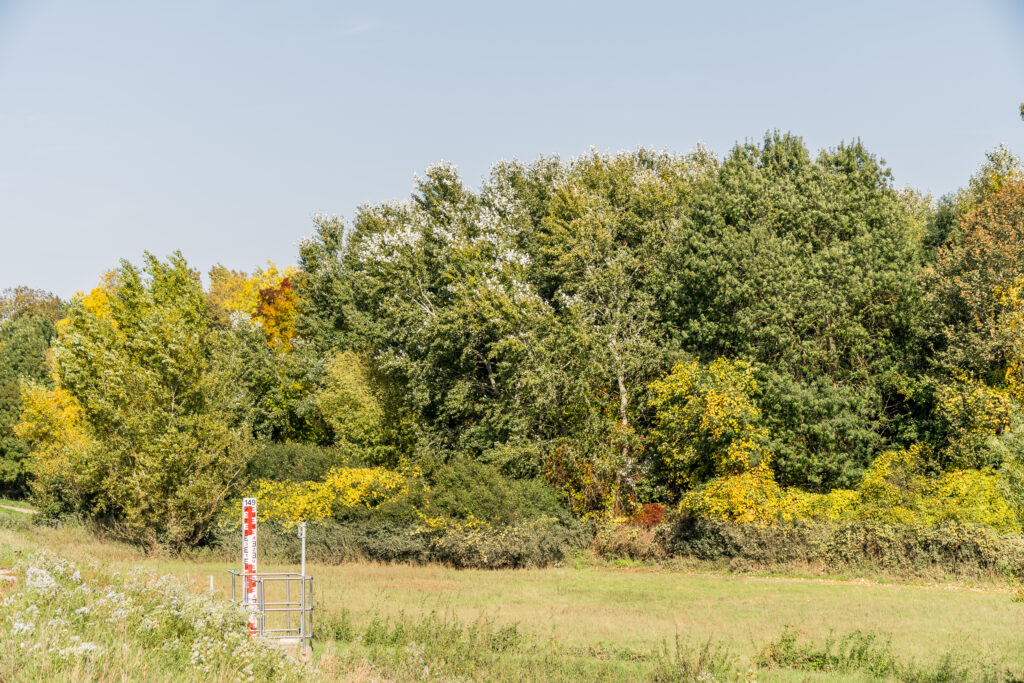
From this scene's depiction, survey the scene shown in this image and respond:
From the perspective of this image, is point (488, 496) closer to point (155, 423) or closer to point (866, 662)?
point (155, 423)

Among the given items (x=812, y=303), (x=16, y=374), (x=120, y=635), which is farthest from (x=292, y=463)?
(x=16, y=374)

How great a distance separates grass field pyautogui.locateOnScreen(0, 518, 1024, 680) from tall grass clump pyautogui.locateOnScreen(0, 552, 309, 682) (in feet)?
7.37

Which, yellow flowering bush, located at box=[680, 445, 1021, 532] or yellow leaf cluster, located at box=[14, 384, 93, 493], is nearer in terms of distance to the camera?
yellow flowering bush, located at box=[680, 445, 1021, 532]

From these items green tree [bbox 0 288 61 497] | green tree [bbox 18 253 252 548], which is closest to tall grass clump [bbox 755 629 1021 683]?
green tree [bbox 18 253 252 548]

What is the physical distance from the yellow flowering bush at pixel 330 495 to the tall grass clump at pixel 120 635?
2366cm

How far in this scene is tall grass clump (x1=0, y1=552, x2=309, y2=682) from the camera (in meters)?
9.33

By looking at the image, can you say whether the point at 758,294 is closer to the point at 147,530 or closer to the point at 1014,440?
the point at 1014,440

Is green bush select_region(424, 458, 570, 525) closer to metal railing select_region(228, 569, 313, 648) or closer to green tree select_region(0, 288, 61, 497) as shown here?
metal railing select_region(228, 569, 313, 648)

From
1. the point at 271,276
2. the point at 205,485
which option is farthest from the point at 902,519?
the point at 271,276

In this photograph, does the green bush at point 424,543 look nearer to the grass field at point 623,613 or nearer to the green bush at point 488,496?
the green bush at point 488,496

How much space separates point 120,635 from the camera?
1131cm

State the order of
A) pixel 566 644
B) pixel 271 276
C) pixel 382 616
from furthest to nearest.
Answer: pixel 271 276
pixel 382 616
pixel 566 644

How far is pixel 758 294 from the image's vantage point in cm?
3872

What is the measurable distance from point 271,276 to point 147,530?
46.4 m
